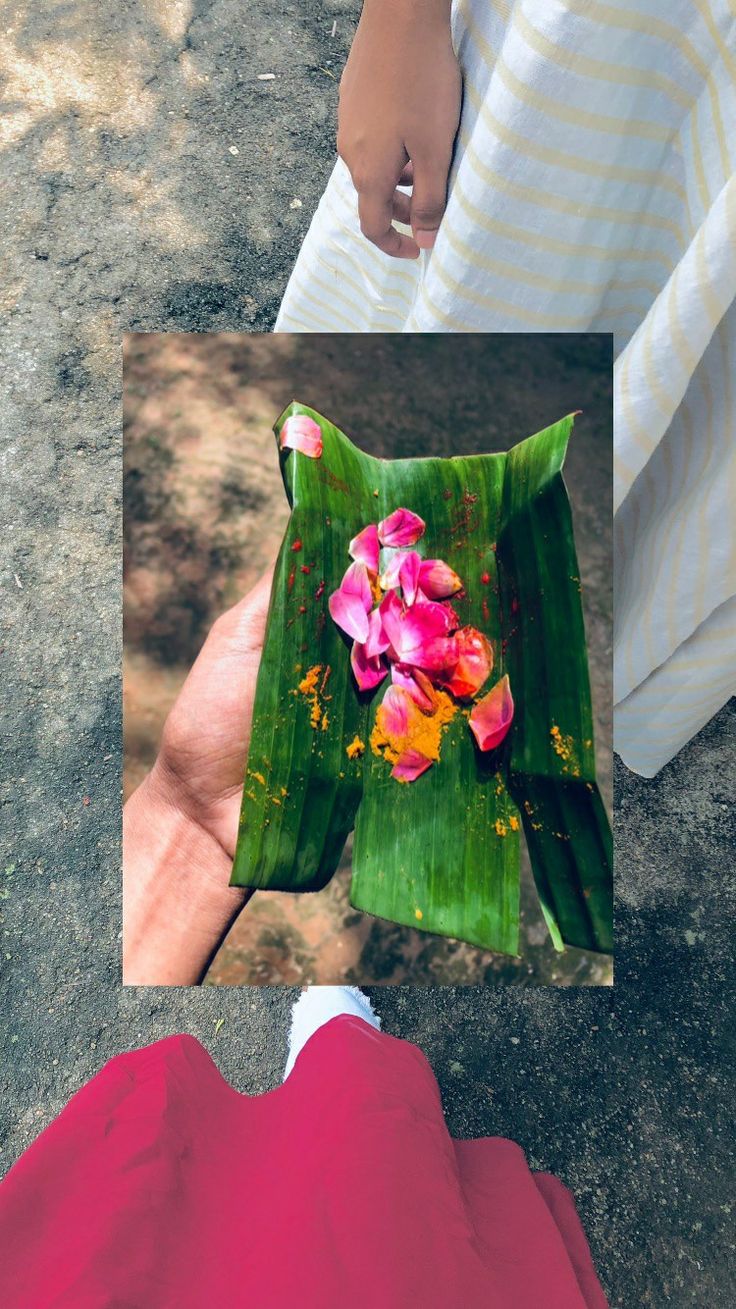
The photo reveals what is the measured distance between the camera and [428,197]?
20.0 inches

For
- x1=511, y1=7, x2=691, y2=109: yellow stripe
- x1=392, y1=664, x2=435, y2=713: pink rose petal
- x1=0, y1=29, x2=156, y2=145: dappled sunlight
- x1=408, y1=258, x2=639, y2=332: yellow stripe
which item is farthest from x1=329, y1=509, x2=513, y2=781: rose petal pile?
x1=0, y1=29, x2=156, y2=145: dappled sunlight

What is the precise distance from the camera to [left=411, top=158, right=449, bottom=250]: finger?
0.49 metres

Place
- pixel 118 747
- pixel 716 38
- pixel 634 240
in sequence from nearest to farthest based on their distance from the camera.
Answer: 1. pixel 716 38
2. pixel 634 240
3. pixel 118 747

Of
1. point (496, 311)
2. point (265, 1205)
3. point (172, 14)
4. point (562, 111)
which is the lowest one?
point (265, 1205)

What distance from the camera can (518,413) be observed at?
52 cm

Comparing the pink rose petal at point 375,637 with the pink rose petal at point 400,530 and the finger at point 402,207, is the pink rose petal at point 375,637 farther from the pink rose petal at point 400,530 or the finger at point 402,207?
the finger at point 402,207

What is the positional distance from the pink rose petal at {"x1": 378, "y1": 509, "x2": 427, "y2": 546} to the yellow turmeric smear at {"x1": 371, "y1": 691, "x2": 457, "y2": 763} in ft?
0.32

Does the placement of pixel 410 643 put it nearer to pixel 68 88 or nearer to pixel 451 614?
pixel 451 614

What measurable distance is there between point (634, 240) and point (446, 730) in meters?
0.30

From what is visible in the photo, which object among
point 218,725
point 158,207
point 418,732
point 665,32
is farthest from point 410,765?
point 158,207

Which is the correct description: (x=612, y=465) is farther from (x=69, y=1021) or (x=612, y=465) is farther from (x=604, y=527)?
(x=69, y=1021)

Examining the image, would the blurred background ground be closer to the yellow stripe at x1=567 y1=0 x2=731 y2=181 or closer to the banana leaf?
the banana leaf

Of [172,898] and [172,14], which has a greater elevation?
[172,14]

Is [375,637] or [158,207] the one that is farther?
[158,207]
